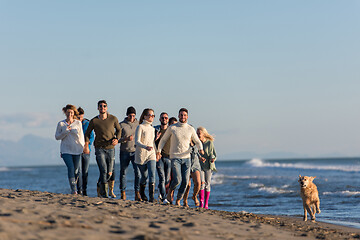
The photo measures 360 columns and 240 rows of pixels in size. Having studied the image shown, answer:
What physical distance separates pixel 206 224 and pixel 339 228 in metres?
3.29

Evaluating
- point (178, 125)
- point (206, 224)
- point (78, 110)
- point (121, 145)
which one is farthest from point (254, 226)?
point (78, 110)

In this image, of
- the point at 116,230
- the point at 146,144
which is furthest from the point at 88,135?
the point at 116,230

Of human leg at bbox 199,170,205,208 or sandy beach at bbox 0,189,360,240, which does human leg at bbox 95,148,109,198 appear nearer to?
sandy beach at bbox 0,189,360,240

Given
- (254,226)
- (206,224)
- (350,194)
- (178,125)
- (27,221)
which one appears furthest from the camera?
(350,194)

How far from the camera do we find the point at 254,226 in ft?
25.2

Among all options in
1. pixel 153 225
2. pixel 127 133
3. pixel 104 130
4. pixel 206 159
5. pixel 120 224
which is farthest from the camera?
pixel 206 159

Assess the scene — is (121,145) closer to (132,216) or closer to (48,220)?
(132,216)

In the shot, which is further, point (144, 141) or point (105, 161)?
point (105, 161)

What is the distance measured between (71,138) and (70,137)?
0.03 meters

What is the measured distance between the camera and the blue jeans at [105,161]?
34.0 ft

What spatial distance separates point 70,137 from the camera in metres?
10.1

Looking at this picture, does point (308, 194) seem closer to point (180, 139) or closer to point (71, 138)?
point (180, 139)

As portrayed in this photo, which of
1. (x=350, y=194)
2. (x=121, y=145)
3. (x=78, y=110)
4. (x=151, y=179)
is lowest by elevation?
(x=350, y=194)

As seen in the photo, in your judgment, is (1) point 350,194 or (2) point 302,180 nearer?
(2) point 302,180
